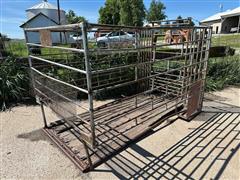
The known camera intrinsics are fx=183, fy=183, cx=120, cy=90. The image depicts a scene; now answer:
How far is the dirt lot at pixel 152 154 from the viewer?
2.00 metres

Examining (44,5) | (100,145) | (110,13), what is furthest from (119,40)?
(110,13)

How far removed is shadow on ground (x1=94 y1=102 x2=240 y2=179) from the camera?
1.99 meters

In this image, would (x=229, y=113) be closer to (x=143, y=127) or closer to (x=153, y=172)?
(x=143, y=127)

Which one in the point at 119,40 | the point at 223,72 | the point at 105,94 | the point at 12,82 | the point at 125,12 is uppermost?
the point at 125,12

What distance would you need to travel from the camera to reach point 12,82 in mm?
3912

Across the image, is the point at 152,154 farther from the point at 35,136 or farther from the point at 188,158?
the point at 35,136

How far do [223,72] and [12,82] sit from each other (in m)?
5.52

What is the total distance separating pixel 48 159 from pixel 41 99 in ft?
2.98

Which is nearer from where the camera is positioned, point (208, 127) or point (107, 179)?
point (107, 179)

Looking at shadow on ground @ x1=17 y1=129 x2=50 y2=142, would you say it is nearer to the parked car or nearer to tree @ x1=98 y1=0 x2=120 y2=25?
the parked car

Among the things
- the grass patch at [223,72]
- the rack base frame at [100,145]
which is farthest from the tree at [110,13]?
the rack base frame at [100,145]

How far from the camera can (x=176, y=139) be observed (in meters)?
2.62

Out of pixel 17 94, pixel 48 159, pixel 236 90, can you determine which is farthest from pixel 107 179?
pixel 236 90

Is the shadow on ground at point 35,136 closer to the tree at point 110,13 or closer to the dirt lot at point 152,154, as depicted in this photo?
the dirt lot at point 152,154
